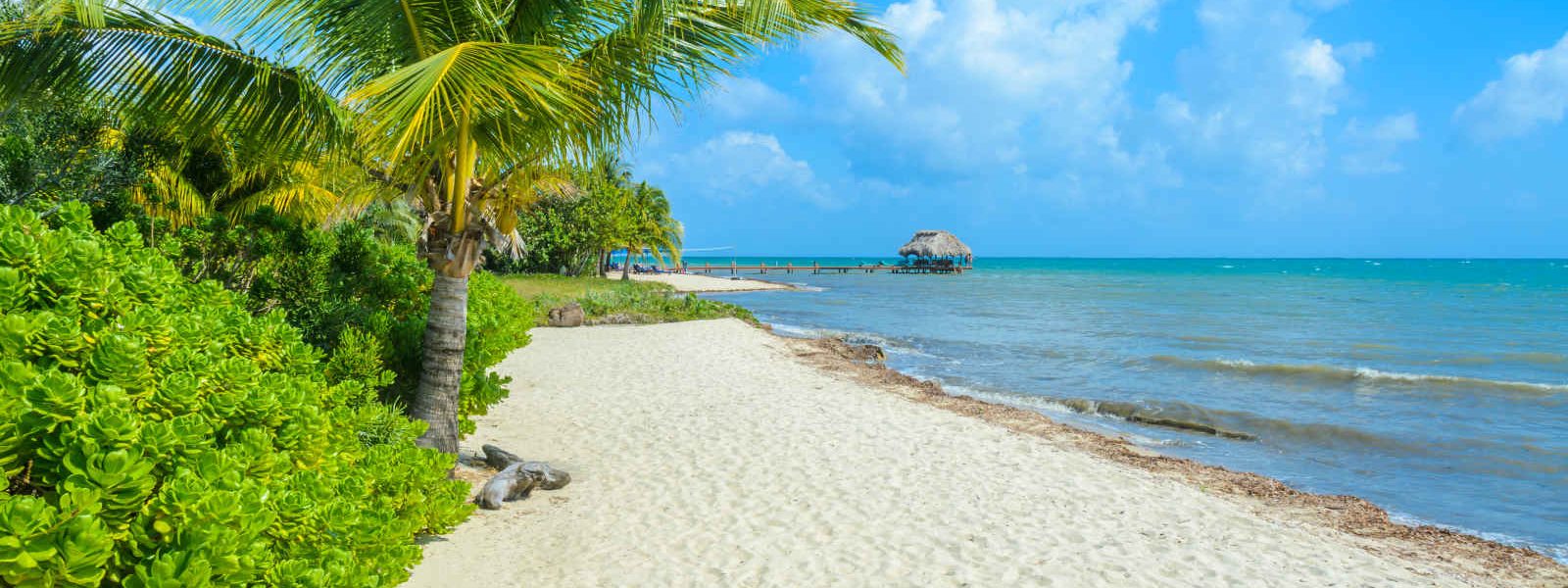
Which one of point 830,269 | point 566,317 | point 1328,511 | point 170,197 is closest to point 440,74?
point 170,197

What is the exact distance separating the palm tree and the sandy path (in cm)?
152

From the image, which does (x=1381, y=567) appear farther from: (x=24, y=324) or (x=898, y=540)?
(x=24, y=324)

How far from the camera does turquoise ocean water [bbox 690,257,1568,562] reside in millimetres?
9133

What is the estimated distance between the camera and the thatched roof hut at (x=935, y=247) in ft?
245

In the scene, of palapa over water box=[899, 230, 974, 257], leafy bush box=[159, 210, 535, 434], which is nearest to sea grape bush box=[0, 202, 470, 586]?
leafy bush box=[159, 210, 535, 434]

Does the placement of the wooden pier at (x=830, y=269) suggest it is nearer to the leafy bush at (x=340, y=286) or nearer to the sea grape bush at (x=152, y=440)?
the leafy bush at (x=340, y=286)

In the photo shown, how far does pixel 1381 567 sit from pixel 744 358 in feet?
34.7

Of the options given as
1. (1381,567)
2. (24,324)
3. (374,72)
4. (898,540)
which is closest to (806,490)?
(898,540)

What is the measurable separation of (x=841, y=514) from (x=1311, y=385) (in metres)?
13.6

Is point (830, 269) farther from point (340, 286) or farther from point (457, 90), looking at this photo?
point (457, 90)

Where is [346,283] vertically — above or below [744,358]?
above

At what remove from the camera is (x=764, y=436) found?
8.95 m

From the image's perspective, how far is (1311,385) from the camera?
52.3 ft

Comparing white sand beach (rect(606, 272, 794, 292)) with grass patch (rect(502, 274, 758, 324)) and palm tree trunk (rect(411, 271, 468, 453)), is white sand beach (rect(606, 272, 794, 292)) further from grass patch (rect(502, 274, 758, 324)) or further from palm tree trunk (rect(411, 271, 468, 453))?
palm tree trunk (rect(411, 271, 468, 453))
